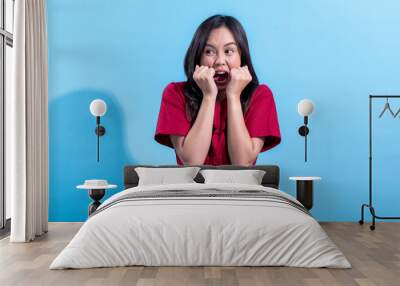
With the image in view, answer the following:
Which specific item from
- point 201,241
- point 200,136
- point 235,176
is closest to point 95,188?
point 200,136

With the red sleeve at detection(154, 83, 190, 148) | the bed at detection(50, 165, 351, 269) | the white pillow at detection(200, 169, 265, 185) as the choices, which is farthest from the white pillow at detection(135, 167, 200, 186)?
the bed at detection(50, 165, 351, 269)

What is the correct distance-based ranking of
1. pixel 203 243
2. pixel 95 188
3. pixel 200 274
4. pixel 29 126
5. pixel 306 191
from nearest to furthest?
1. pixel 200 274
2. pixel 203 243
3. pixel 29 126
4. pixel 95 188
5. pixel 306 191

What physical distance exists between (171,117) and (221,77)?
31.2 inches

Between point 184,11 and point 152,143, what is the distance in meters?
1.70

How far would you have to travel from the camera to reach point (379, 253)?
4863 mm

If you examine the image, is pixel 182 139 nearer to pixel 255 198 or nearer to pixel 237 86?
pixel 237 86

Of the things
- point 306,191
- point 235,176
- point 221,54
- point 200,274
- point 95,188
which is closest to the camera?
point 200,274

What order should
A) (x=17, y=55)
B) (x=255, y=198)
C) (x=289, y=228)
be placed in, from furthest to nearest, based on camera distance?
(x=17, y=55), (x=255, y=198), (x=289, y=228)

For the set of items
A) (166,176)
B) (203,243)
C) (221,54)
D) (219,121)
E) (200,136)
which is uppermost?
(221,54)

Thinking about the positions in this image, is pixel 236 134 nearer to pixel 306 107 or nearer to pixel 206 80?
→ pixel 206 80

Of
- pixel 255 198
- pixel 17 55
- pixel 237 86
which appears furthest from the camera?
pixel 237 86

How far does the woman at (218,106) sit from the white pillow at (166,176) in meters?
0.45

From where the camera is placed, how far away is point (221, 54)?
6.59m

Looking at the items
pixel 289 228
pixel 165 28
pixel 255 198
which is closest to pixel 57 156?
pixel 165 28
